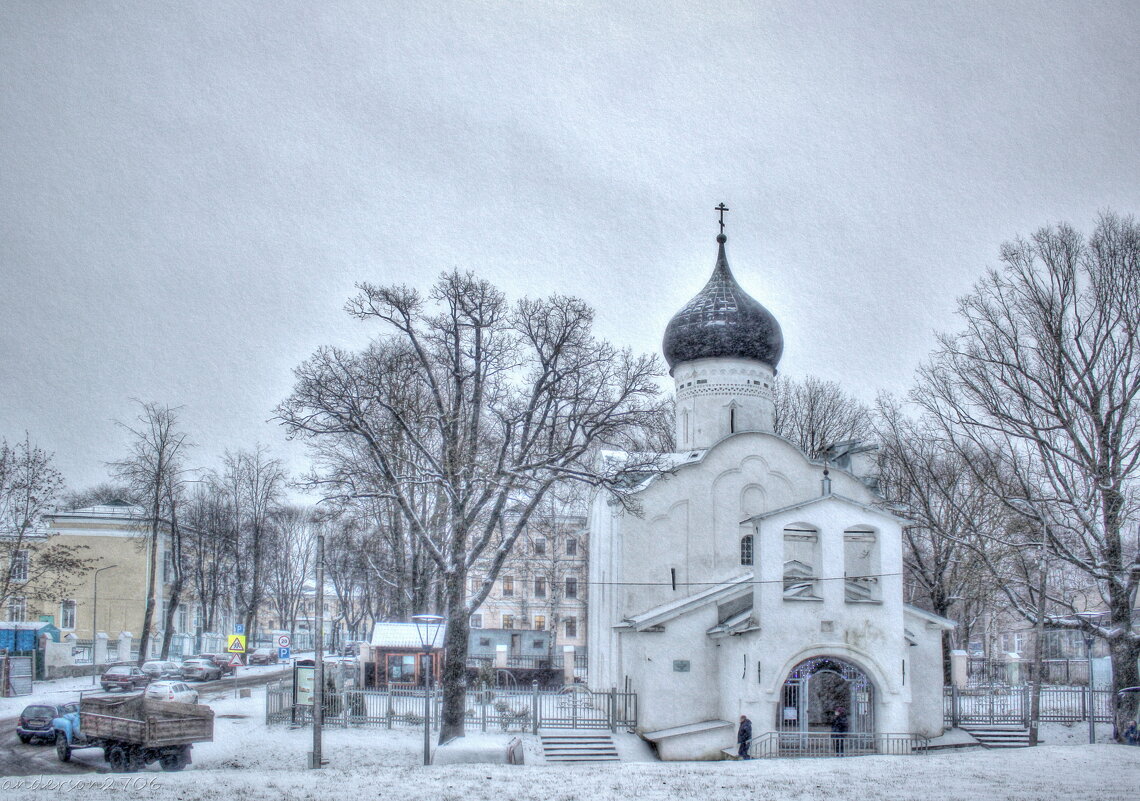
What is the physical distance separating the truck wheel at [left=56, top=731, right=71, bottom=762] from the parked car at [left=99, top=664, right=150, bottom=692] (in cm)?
1238

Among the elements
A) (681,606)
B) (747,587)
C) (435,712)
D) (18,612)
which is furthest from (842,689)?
(18,612)

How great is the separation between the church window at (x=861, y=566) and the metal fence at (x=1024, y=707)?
3880 mm

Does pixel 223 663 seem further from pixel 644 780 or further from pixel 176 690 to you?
pixel 644 780

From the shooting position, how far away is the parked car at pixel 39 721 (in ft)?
65.2

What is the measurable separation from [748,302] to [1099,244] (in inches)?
455

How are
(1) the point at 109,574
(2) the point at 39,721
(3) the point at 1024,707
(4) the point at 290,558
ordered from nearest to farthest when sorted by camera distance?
1. (2) the point at 39,721
2. (3) the point at 1024,707
3. (1) the point at 109,574
4. (4) the point at 290,558

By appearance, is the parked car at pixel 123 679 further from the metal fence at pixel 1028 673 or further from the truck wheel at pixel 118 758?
the metal fence at pixel 1028 673

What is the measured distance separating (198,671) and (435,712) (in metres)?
18.0

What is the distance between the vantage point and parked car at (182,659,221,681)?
1497 inches

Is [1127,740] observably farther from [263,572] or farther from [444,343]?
[263,572]

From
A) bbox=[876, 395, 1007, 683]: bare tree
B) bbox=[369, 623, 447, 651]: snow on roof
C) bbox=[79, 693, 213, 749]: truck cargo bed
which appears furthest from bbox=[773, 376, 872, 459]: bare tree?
bbox=[79, 693, 213, 749]: truck cargo bed

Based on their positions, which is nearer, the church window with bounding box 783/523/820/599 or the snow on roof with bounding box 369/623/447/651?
the church window with bounding box 783/523/820/599

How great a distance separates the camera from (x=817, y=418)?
1666 inches

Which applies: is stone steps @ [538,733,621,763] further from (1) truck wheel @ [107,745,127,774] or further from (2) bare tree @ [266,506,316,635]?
(2) bare tree @ [266,506,316,635]
